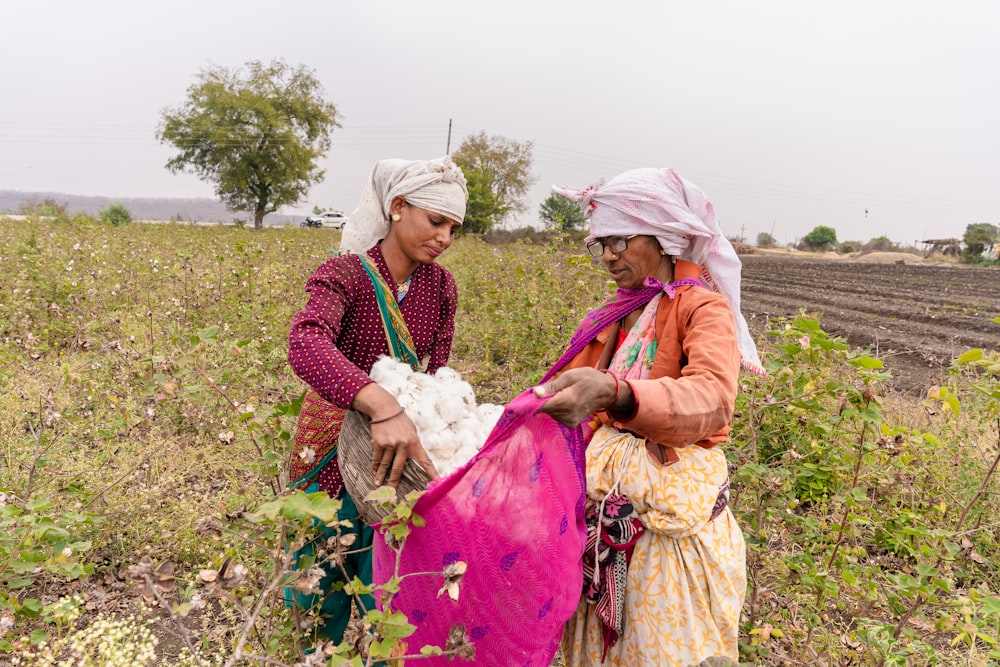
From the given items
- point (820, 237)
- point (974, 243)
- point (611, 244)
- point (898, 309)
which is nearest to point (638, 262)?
point (611, 244)

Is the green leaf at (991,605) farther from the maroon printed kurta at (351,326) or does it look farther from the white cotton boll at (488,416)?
the maroon printed kurta at (351,326)

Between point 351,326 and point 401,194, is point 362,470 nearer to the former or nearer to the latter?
point 351,326

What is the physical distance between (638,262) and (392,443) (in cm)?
80

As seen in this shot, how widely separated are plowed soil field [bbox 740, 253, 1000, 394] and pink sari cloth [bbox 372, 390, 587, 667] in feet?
10.3

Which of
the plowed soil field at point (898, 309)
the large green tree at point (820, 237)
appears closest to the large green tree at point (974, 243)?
the plowed soil field at point (898, 309)

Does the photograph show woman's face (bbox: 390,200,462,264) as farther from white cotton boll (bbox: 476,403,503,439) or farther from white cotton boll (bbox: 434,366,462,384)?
white cotton boll (bbox: 476,403,503,439)

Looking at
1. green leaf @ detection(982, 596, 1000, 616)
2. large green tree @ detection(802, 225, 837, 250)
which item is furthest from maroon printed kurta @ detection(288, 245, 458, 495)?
large green tree @ detection(802, 225, 837, 250)

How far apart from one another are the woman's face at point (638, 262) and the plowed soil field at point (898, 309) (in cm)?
269

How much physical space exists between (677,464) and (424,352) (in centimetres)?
84

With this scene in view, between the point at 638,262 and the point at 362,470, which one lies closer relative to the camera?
the point at 362,470

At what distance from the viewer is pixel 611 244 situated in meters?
1.49

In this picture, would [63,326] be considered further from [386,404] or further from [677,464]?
[677,464]

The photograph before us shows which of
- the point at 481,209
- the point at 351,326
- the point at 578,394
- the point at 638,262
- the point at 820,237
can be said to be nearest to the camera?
the point at 578,394

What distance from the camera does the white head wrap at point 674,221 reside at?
1.41m
